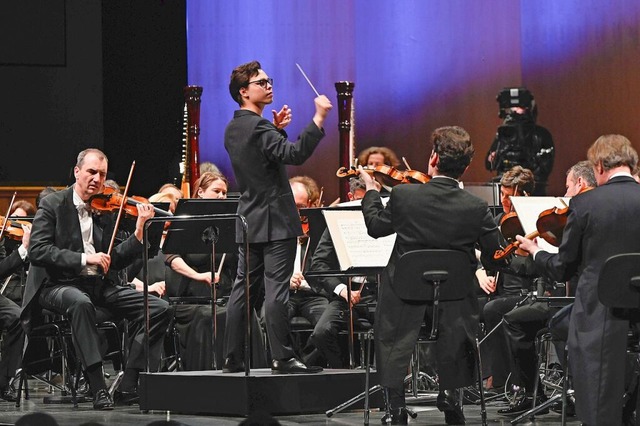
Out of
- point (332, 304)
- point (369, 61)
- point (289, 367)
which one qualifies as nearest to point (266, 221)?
point (289, 367)

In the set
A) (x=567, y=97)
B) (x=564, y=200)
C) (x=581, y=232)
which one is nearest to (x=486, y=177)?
(x=567, y=97)

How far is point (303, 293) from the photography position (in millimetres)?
6766

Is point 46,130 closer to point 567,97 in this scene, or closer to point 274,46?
point 274,46

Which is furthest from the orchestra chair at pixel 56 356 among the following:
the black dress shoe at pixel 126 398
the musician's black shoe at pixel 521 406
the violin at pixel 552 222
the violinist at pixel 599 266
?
the violinist at pixel 599 266

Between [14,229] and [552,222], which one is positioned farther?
[14,229]

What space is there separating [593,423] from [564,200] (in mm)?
1231

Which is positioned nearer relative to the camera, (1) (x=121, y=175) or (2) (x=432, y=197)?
(2) (x=432, y=197)

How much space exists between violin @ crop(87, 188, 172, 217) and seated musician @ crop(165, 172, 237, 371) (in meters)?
0.74

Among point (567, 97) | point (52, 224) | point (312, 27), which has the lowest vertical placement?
point (52, 224)

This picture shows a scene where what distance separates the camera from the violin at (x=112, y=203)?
5.78 metres

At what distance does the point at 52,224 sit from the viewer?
577cm

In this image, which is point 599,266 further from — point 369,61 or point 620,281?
point 369,61

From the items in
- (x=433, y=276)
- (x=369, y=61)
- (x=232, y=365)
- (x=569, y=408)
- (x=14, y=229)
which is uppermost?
(x=369, y=61)

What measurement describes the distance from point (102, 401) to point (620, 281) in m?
2.75
